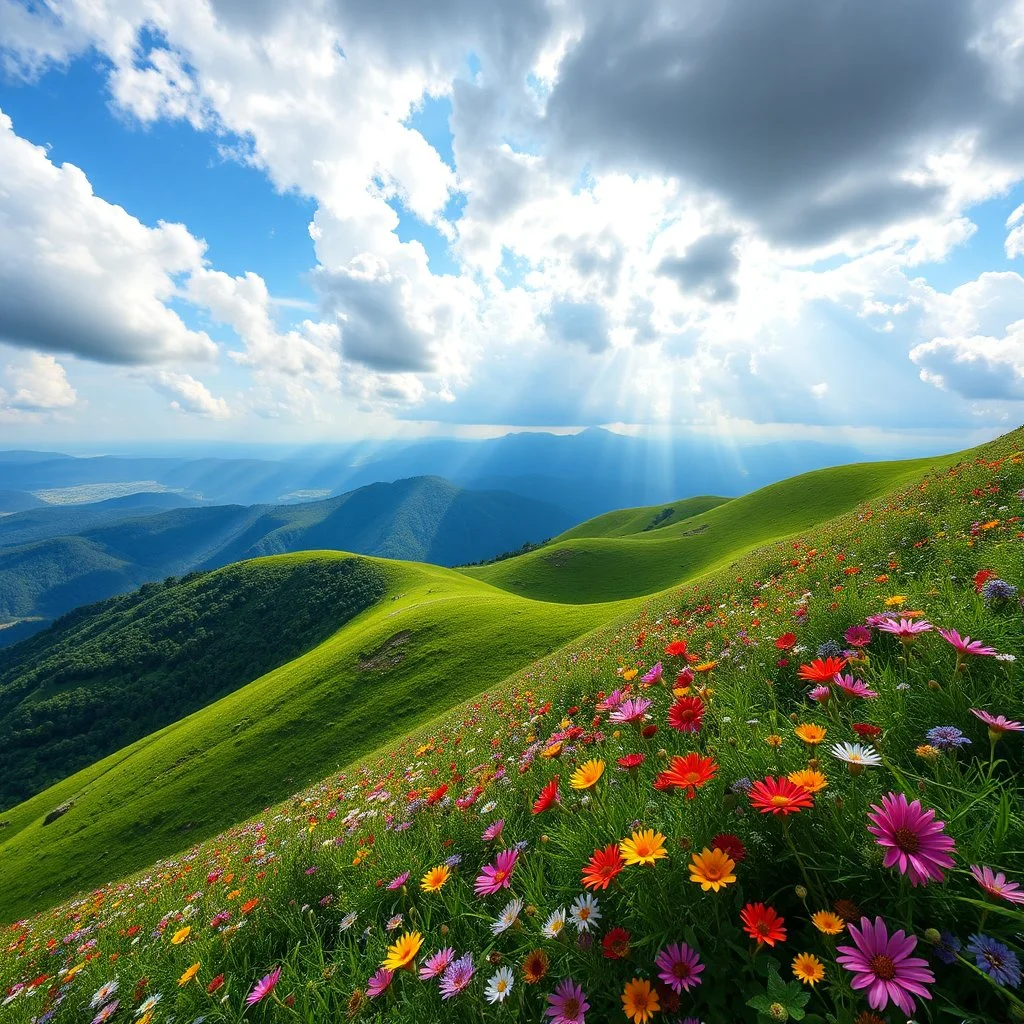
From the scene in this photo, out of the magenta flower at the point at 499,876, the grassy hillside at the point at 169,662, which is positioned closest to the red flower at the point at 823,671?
the magenta flower at the point at 499,876

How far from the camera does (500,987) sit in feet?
6.44

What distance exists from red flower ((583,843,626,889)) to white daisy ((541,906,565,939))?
0.72ft

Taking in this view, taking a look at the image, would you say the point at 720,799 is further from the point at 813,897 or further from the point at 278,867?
the point at 278,867

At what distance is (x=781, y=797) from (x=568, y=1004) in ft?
3.64

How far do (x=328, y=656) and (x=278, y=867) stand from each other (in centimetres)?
4381

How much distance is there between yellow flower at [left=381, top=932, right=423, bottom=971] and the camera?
2.18m

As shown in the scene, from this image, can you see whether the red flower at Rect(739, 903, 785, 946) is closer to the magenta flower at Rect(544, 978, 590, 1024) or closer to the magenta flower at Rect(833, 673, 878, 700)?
the magenta flower at Rect(544, 978, 590, 1024)

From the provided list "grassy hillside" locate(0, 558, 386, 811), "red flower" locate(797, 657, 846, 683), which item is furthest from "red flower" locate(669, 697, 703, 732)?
"grassy hillside" locate(0, 558, 386, 811)

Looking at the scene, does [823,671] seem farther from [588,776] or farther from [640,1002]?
[640,1002]

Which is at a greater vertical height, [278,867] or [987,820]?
[987,820]

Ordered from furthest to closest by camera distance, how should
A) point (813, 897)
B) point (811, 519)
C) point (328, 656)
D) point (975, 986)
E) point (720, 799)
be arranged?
point (811, 519)
point (328, 656)
point (720, 799)
point (813, 897)
point (975, 986)

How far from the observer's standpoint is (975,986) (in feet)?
4.41

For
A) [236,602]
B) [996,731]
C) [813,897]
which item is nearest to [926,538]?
[996,731]

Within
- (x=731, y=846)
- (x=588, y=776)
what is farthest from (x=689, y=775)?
(x=588, y=776)
